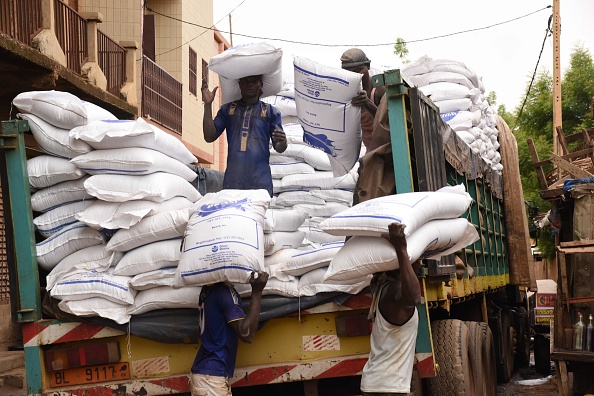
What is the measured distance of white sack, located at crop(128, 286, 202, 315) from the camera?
4.09 meters

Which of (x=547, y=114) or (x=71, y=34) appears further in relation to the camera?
(x=547, y=114)

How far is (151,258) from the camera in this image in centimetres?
418

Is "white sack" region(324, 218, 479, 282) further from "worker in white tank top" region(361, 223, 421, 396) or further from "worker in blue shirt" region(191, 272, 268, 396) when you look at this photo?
"worker in blue shirt" region(191, 272, 268, 396)

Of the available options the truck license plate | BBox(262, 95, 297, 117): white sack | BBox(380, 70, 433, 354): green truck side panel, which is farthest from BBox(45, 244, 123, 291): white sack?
BBox(262, 95, 297, 117): white sack

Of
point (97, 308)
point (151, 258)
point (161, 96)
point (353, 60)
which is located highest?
point (161, 96)

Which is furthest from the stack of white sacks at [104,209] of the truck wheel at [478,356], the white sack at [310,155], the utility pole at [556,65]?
the utility pole at [556,65]

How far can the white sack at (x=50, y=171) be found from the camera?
14.6 feet

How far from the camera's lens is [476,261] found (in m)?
6.25

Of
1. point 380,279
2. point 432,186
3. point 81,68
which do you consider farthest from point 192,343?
point 81,68

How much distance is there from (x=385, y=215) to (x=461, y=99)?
4.19 metres

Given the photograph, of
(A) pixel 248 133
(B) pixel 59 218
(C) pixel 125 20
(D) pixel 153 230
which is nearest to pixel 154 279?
(D) pixel 153 230

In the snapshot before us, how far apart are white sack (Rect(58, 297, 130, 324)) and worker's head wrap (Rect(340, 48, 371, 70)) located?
2026 mm

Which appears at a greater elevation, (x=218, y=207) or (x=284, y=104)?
(x=284, y=104)

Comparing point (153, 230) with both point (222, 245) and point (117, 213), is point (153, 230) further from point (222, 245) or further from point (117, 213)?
point (222, 245)
